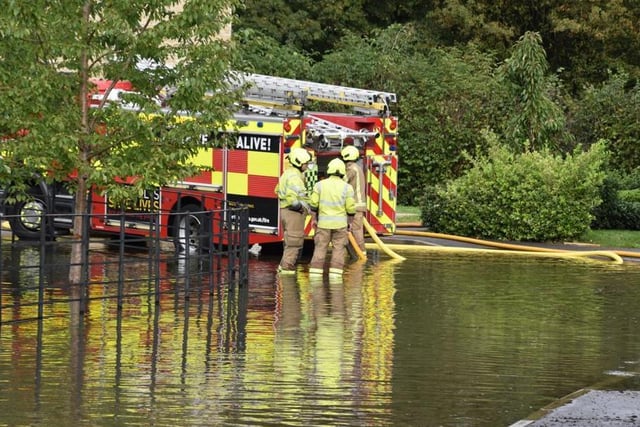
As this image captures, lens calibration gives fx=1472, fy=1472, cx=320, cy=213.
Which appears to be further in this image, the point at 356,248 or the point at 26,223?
the point at 26,223

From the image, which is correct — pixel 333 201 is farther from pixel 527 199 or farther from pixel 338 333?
pixel 527 199

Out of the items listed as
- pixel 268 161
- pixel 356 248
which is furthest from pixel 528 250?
pixel 268 161

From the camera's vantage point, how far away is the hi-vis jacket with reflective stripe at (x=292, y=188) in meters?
19.0

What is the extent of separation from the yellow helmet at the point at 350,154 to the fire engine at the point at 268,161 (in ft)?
1.51

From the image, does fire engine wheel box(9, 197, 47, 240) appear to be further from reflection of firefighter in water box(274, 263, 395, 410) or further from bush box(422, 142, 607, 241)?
bush box(422, 142, 607, 241)

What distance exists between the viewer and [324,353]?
12383 mm

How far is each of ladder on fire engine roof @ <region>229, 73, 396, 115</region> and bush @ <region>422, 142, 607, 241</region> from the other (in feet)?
8.08

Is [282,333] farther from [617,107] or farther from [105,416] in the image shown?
[617,107]

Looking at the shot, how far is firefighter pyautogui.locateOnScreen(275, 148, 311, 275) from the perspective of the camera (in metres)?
19.0

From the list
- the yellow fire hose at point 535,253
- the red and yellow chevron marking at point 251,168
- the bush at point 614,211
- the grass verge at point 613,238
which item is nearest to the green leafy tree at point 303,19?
the bush at point 614,211

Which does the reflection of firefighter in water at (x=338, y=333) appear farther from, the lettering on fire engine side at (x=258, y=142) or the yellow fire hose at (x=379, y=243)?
the lettering on fire engine side at (x=258, y=142)

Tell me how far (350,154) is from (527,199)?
14.2ft

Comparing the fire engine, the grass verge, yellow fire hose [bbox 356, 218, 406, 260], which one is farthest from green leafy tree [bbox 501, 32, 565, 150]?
yellow fire hose [bbox 356, 218, 406, 260]

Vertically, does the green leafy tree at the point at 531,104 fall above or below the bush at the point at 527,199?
above
